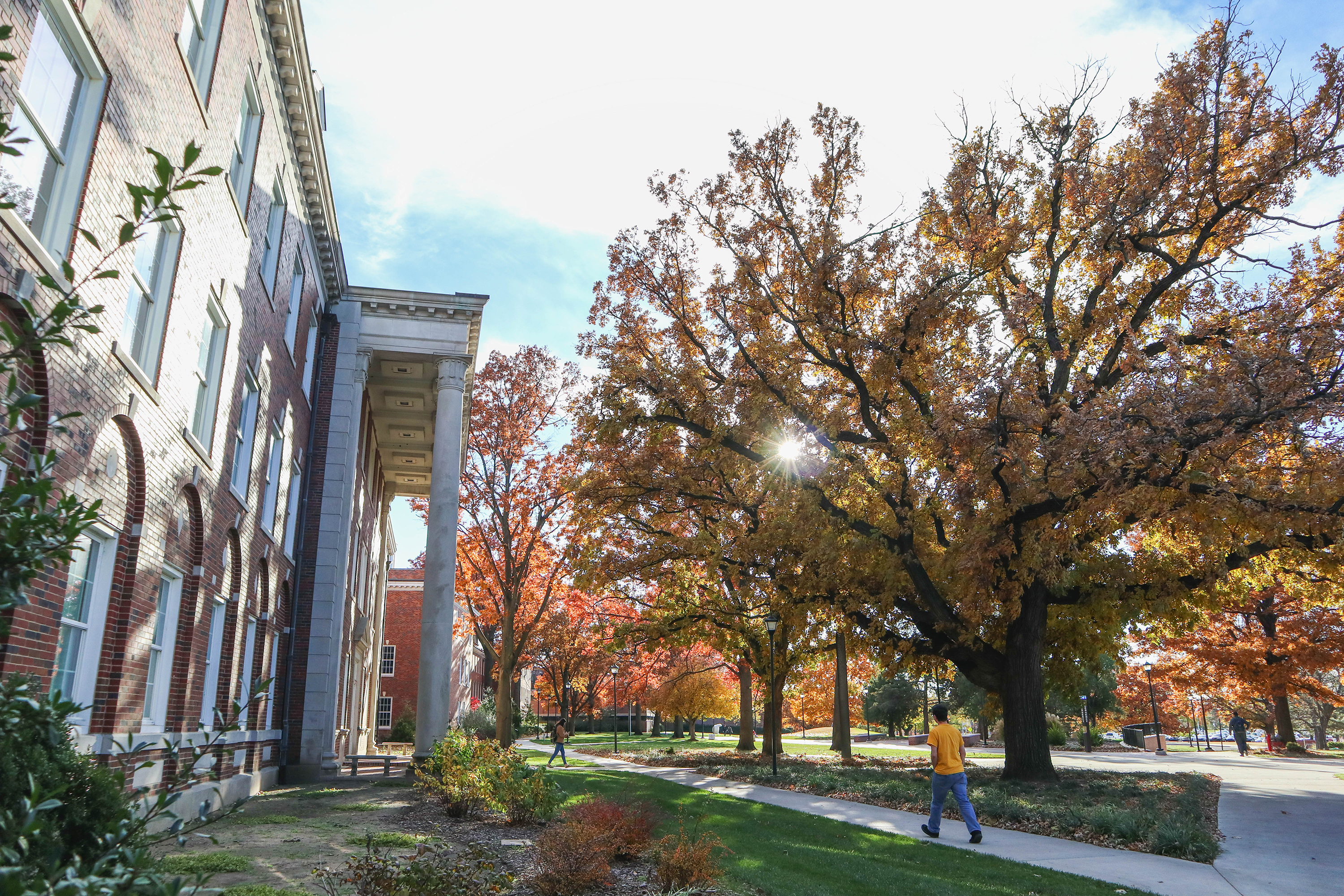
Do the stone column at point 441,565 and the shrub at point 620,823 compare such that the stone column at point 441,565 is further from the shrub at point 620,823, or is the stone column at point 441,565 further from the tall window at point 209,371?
the shrub at point 620,823

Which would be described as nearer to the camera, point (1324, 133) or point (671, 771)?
point (1324, 133)

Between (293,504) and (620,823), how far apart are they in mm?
15333

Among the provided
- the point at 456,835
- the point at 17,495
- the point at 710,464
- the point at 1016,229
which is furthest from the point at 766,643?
the point at 17,495

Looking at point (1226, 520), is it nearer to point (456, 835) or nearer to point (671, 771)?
point (456, 835)

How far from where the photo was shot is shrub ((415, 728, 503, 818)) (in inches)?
492

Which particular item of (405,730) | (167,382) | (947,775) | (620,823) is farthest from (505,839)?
(405,730)

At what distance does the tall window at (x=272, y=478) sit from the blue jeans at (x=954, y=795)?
13.6 metres

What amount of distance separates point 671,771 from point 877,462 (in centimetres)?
1129

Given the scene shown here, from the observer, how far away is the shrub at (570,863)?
7211 mm

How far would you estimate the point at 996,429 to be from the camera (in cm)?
1539

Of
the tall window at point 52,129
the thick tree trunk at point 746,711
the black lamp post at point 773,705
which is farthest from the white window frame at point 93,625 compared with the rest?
the thick tree trunk at point 746,711

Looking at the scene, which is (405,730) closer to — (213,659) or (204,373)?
(213,659)

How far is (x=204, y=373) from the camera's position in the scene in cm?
1384

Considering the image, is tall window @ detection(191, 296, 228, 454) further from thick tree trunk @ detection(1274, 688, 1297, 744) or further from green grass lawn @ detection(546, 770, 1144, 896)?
thick tree trunk @ detection(1274, 688, 1297, 744)
